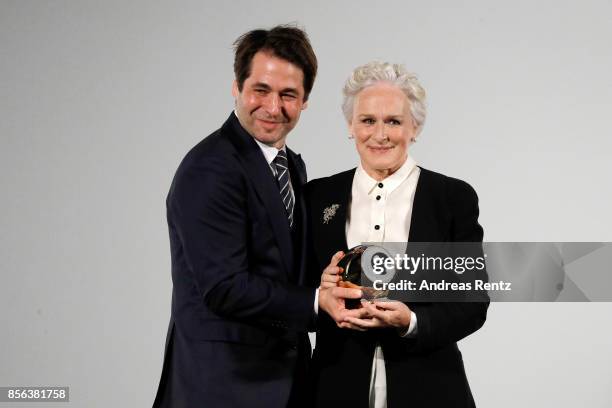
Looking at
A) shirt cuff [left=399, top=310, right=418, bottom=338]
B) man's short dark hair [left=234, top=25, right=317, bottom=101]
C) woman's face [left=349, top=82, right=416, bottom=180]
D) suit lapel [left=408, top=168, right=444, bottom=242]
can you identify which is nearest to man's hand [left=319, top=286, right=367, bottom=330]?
shirt cuff [left=399, top=310, right=418, bottom=338]

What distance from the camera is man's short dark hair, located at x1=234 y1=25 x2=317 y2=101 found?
2.36 m

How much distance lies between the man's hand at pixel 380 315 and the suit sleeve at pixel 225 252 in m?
0.13

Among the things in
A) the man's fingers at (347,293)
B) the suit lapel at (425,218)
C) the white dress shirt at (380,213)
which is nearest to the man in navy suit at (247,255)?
the man's fingers at (347,293)

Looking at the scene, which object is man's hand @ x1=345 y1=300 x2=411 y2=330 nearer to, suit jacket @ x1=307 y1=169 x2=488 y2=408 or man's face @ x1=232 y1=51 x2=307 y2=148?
suit jacket @ x1=307 y1=169 x2=488 y2=408

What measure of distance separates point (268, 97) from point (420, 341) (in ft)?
2.48

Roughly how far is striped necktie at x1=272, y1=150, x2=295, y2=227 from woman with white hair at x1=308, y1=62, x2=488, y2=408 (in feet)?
0.29

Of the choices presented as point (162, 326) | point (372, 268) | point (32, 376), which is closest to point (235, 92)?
point (372, 268)

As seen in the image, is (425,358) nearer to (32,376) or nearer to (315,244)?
(315,244)

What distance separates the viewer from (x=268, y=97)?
2.34m

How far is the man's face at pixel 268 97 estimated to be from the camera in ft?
7.68

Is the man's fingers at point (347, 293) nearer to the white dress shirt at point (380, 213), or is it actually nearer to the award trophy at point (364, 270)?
the award trophy at point (364, 270)

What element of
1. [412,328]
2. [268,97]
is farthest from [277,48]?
[412,328]

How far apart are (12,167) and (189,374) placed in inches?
105

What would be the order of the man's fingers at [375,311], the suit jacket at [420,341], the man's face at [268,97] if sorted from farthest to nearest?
the man's face at [268,97] → the suit jacket at [420,341] → the man's fingers at [375,311]
